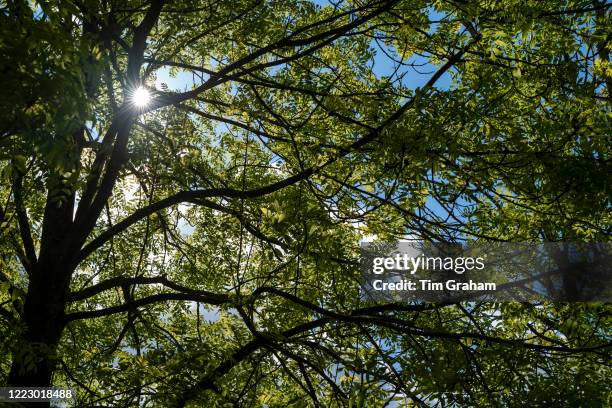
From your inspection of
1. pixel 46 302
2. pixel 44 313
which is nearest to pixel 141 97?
pixel 46 302

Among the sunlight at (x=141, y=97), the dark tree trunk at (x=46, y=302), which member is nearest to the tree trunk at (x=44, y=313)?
the dark tree trunk at (x=46, y=302)

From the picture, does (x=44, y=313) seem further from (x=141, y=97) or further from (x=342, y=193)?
(x=342, y=193)

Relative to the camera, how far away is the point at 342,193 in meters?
7.64

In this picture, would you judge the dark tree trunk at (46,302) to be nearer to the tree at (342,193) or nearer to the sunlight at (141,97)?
the tree at (342,193)

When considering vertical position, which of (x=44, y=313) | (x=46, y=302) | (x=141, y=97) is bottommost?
(x=44, y=313)

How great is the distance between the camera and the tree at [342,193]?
558 cm

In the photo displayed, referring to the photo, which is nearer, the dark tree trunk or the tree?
the tree

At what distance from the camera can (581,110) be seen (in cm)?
665

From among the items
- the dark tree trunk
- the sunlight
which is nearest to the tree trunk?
the dark tree trunk

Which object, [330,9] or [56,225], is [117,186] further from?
[330,9]

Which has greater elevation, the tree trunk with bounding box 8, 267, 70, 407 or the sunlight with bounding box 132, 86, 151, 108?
the sunlight with bounding box 132, 86, 151, 108

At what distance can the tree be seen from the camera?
5582mm

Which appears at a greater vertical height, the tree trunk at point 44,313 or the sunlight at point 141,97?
the sunlight at point 141,97

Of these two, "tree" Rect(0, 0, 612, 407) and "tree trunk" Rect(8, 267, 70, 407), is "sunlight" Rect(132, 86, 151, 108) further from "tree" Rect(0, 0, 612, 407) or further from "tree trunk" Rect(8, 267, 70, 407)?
"tree trunk" Rect(8, 267, 70, 407)
